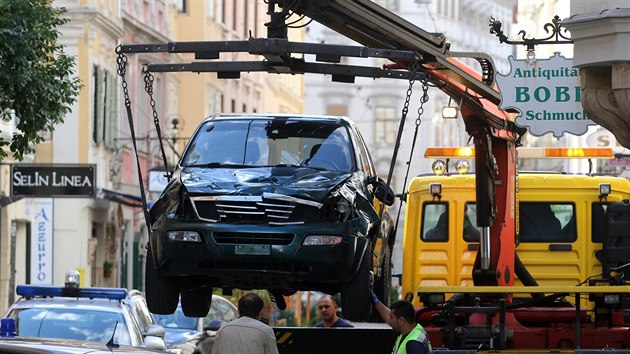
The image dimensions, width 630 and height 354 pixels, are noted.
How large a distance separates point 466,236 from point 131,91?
27.5 metres

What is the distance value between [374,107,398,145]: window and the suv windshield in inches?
3541

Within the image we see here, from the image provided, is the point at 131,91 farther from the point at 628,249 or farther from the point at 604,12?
the point at 604,12

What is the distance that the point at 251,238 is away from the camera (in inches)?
591

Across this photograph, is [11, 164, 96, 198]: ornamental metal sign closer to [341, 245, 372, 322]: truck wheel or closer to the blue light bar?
the blue light bar

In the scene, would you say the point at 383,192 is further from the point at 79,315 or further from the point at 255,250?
the point at 79,315

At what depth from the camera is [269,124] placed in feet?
54.6

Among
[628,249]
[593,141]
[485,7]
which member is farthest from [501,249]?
[485,7]

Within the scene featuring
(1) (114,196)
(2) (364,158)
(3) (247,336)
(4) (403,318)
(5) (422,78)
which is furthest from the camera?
(1) (114,196)

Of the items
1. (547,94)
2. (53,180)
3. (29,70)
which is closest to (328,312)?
(547,94)

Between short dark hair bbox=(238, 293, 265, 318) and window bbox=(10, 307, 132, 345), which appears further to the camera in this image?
window bbox=(10, 307, 132, 345)

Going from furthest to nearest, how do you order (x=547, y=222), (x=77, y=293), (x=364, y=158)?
(x=547, y=222)
(x=77, y=293)
(x=364, y=158)

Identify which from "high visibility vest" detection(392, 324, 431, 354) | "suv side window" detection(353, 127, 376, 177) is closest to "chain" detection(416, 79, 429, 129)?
"suv side window" detection(353, 127, 376, 177)

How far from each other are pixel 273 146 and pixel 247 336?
2.51m

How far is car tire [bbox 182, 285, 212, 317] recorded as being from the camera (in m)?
16.9
